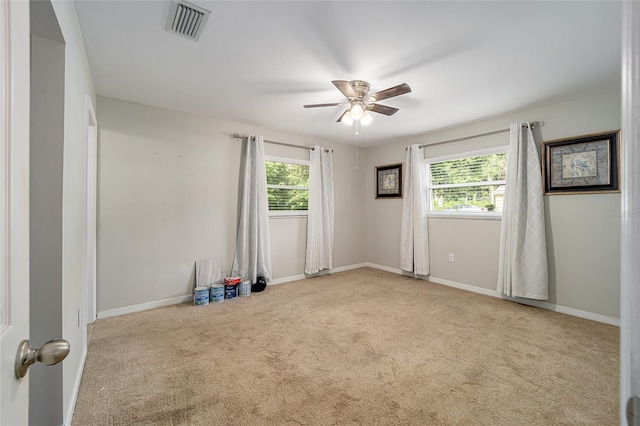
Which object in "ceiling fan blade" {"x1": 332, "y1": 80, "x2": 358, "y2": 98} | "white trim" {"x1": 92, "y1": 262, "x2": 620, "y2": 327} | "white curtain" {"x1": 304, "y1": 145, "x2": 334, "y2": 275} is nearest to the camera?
"ceiling fan blade" {"x1": 332, "y1": 80, "x2": 358, "y2": 98}

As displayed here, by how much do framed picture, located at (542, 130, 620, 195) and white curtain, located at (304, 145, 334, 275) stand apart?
2995 mm

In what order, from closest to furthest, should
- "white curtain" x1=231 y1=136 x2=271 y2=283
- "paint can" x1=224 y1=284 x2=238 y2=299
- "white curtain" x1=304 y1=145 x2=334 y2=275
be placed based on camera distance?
1. "paint can" x1=224 y1=284 x2=238 y2=299
2. "white curtain" x1=231 y1=136 x2=271 y2=283
3. "white curtain" x1=304 y1=145 x2=334 y2=275

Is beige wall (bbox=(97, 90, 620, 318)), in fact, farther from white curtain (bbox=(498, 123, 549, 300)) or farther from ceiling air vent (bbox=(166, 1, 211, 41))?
ceiling air vent (bbox=(166, 1, 211, 41))

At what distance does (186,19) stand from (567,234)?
4241mm

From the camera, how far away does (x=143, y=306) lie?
3328 mm

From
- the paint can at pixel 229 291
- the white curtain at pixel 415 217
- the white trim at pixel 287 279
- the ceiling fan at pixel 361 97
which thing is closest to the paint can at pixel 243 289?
the paint can at pixel 229 291

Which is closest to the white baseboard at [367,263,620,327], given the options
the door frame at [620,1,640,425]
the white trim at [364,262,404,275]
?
the white trim at [364,262,404,275]

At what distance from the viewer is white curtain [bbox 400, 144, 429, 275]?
4.50m

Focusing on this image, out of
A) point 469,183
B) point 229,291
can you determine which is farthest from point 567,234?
point 229,291

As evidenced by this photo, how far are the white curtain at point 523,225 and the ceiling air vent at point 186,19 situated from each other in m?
3.58

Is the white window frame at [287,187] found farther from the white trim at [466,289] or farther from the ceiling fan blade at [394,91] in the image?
the ceiling fan blade at [394,91]

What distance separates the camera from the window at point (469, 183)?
383 cm

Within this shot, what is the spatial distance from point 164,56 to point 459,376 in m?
3.39

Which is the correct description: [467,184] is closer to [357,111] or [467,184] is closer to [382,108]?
[382,108]
